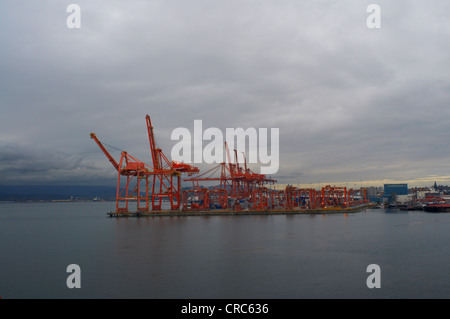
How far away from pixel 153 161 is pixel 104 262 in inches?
1173

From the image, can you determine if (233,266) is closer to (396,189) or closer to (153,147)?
(153,147)

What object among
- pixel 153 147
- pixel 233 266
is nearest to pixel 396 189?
pixel 153 147

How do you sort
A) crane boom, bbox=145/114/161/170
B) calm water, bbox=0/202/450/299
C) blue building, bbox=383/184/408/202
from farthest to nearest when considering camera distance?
blue building, bbox=383/184/408/202
crane boom, bbox=145/114/161/170
calm water, bbox=0/202/450/299

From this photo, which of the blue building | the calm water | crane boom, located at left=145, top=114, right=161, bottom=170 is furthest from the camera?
the blue building

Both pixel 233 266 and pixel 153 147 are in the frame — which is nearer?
pixel 233 266

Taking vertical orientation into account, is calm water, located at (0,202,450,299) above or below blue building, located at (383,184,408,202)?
below

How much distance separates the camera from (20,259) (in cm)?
1891

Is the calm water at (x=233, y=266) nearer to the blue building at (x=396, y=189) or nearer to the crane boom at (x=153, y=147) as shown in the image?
the crane boom at (x=153, y=147)

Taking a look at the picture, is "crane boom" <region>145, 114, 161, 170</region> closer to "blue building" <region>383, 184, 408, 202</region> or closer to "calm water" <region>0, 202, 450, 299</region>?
"calm water" <region>0, 202, 450, 299</region>

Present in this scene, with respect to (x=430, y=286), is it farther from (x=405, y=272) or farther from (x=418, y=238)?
(x=418, y=238)

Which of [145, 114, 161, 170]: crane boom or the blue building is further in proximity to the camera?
the blue building

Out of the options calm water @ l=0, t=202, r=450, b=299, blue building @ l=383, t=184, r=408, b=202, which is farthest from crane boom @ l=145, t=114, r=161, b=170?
blue building @ l=383, t=184, r=408, b=202

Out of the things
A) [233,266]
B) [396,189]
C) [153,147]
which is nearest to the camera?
[233,266]

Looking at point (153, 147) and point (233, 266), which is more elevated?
point (153, 147)
